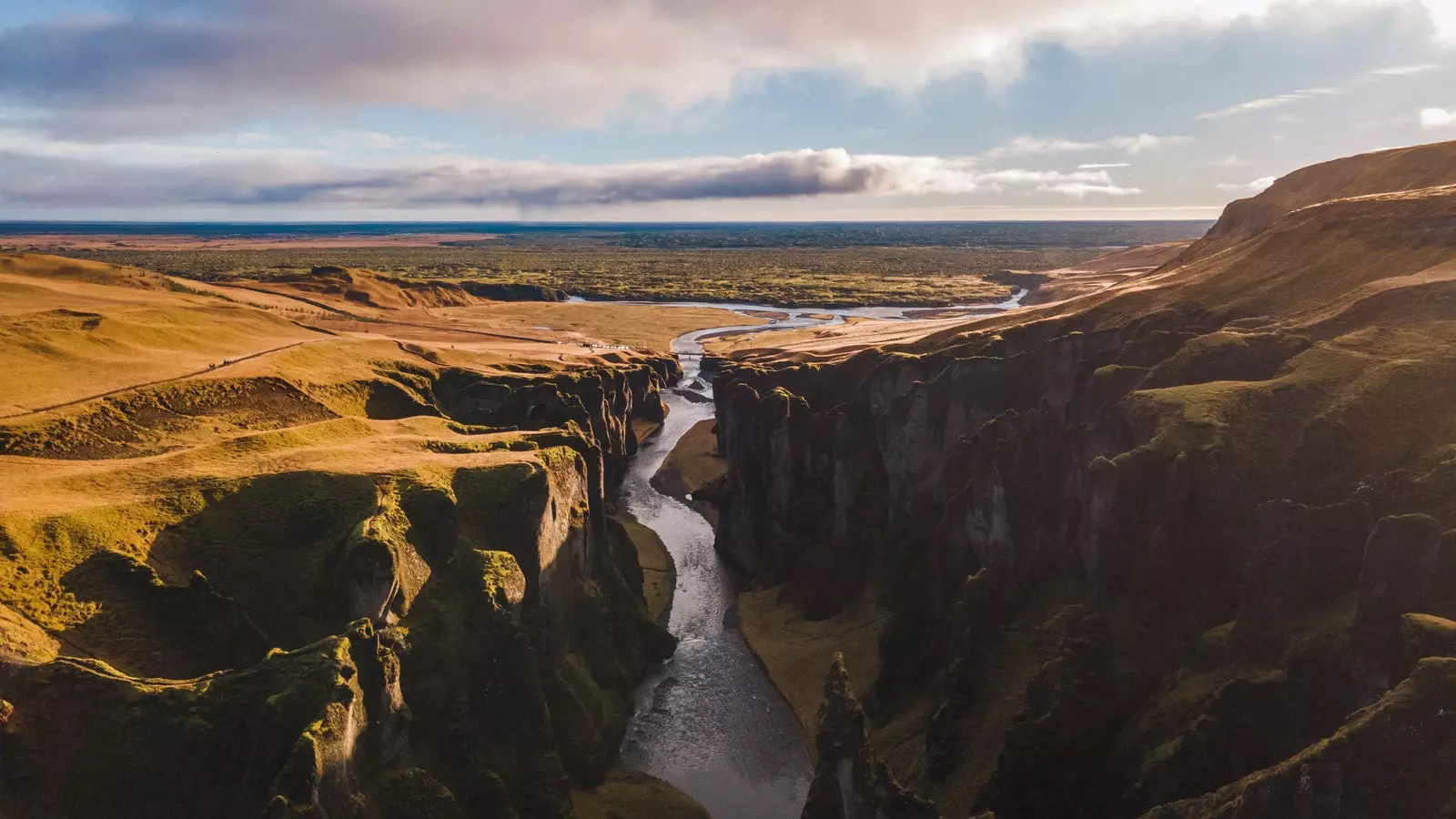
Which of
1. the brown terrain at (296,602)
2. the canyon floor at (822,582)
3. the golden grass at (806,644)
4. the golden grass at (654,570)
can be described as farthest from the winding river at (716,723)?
the brown terrain at (296,602)

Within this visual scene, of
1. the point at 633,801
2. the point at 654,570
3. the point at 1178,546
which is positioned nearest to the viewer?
the point at 1178,546

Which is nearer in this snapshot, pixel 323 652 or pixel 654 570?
pixel 323 652

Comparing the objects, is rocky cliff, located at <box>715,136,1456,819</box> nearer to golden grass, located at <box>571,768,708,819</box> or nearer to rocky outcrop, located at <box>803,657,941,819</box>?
rocky outcrop, located at <box>803,657,941,819</box>

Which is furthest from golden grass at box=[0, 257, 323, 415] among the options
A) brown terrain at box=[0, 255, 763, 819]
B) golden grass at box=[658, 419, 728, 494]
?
golden grass at box=[658, 419, 728, 494]

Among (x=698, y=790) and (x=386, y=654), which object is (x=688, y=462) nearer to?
(x=698, y=790)

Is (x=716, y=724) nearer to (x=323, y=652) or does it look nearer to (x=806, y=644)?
(x=806, y=644)

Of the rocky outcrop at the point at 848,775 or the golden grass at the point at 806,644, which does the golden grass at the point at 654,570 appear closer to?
the golden grass at the point at 806,644

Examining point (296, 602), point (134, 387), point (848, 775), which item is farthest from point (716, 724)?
point (134, 387)
